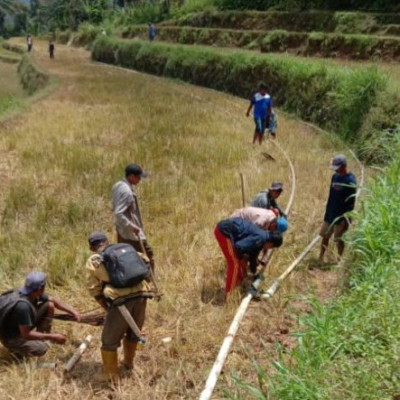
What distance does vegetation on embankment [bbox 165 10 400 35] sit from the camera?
73.6ft

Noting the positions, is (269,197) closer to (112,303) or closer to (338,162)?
(338,162)

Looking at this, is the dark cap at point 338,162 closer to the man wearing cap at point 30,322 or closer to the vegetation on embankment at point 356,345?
the vegetation on embankment at point 356,345

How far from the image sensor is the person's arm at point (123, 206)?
18.1 ft

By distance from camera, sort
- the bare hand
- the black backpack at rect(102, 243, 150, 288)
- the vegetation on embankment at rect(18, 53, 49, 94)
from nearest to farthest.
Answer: the black backpack at rect(102, 243, 150, 288)
the bare hand
the vegetation on embankment at rect(18, 53, 49, 94)

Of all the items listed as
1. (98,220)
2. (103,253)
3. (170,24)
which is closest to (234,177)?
(98,220)

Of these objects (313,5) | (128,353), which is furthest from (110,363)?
(313,5)

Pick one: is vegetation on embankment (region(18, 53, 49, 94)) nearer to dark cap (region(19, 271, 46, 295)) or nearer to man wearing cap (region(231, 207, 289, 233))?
man wearing cap (region(231, 207, 289, 233))

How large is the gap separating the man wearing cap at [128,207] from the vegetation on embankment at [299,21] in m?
19.2

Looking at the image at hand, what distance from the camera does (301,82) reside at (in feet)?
55.0

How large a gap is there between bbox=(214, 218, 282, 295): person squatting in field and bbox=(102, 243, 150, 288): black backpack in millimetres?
1365

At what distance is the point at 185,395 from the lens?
413 cm

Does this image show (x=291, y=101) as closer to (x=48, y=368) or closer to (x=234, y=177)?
(x=234, y=177)

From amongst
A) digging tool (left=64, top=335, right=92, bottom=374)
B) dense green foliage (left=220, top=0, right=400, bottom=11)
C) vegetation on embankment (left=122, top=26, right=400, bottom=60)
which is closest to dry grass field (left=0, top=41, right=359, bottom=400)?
digging tool (left=64, top=335, right=92, bottom=374)

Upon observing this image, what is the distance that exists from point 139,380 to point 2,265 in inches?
116
